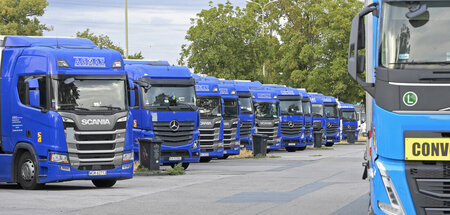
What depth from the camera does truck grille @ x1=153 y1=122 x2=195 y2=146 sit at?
2875 centimetres

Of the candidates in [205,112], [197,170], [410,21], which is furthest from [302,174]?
[410,21]

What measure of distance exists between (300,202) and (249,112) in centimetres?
2253

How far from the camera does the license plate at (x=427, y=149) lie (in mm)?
10961

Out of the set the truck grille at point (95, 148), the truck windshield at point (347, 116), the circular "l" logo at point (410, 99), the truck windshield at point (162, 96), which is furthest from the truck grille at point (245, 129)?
the circular "l" logo at point (410, 99)

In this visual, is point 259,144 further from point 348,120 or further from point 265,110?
point 348,120

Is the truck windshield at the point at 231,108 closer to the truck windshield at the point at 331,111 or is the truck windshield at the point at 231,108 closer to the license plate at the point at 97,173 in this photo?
the license plate at the point at 97,173

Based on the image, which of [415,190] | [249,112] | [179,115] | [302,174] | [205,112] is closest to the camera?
[415,190]

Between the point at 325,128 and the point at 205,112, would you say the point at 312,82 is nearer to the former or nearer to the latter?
the point at 325,128

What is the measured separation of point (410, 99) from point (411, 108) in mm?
108

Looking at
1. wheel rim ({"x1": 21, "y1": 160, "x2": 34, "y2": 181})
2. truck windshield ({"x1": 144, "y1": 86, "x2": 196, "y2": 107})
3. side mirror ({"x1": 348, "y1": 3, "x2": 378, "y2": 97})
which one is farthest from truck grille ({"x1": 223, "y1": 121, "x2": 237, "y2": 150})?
side mirror ({"x1": 348, "y1": 3, "x2": 378, "y2": 97})

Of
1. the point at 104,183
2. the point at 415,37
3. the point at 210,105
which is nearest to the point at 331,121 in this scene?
the point at 210,105

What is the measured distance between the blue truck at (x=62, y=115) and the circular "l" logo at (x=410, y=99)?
1106 centimetres

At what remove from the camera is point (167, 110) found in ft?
94.0

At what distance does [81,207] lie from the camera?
1681 centimetres
